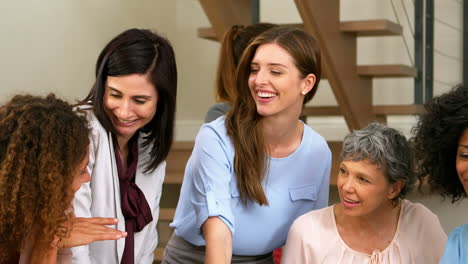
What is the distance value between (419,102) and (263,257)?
2343mm

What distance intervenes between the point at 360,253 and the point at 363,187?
0.18 meters

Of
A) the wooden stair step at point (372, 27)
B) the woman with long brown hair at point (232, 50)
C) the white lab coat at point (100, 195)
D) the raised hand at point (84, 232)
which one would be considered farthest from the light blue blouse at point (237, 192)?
the wooden stair step at point (372, 27)

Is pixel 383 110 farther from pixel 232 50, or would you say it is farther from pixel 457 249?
pixel 457 249

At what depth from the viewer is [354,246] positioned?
7.06 feet

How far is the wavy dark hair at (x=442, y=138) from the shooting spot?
1.96m

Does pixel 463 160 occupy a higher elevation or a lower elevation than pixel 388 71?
lower

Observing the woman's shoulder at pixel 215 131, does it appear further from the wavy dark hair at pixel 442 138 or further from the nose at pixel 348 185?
the wavy dark hair at pixel 442 138

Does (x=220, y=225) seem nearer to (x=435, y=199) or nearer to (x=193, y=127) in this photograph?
(x=435, y=199)

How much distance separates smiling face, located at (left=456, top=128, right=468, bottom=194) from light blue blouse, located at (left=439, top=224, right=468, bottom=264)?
131 mm

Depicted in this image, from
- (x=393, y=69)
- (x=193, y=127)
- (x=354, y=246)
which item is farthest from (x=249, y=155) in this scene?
(x=193, y=127)

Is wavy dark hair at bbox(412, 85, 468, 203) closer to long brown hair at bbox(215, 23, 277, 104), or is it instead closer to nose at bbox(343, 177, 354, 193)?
nose at bbox(343, 177, 354, 193)

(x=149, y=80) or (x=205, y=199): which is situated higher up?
(x=149, y=80)

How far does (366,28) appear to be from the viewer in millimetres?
4039

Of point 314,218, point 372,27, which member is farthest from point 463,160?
point 372,27
